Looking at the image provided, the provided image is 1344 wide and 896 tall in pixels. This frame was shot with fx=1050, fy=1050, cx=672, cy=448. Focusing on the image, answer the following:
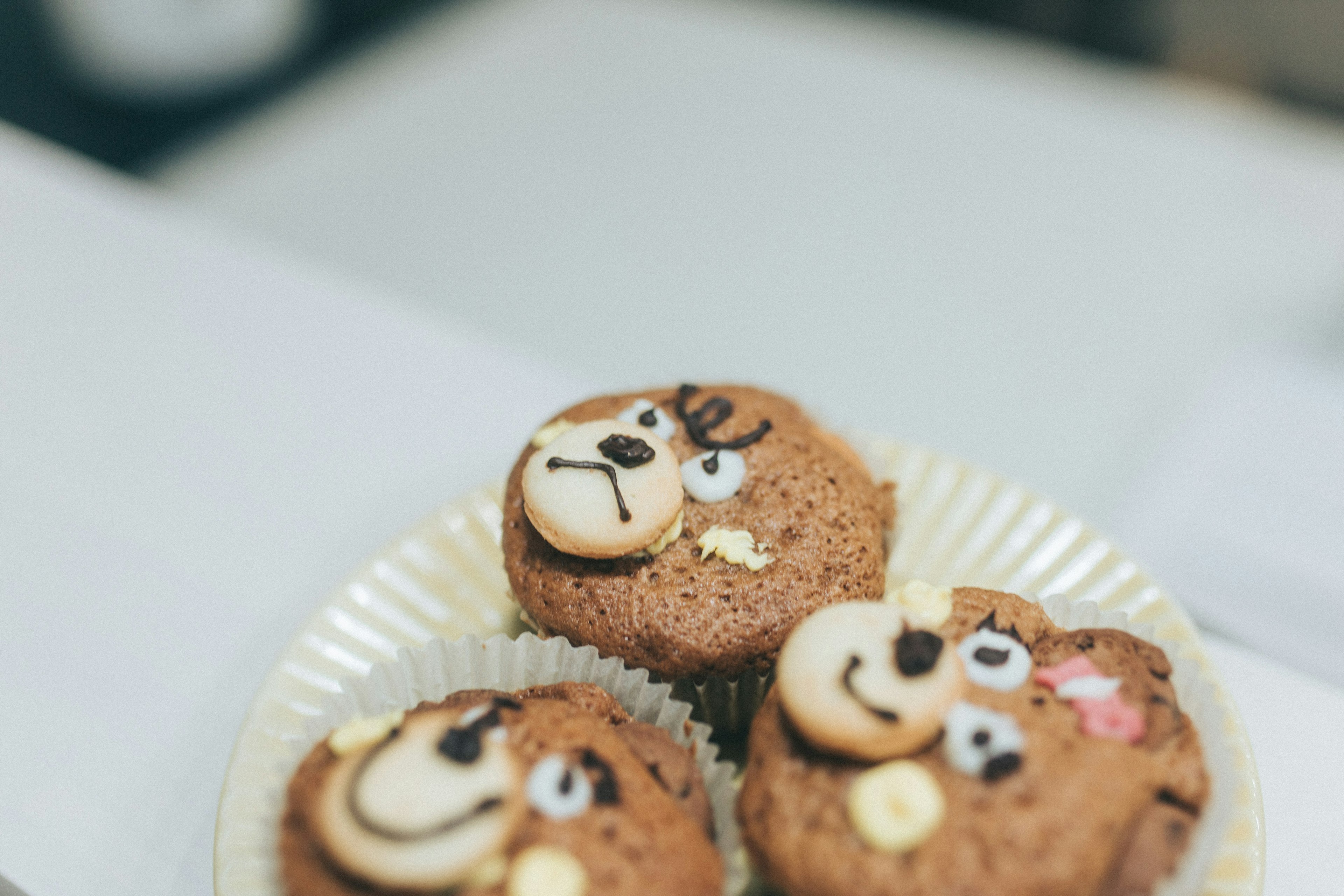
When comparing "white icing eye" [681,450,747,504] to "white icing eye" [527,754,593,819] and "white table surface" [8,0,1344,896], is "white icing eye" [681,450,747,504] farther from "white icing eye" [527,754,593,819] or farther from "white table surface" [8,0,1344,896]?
"white table surface" [8,0,1344,896]

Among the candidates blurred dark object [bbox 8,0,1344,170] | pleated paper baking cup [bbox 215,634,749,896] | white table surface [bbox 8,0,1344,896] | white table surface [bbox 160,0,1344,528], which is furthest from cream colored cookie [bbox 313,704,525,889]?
blurred dark object [bbox 8,0,1344,170]

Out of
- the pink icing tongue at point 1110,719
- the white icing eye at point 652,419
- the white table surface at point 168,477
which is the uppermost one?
the pink icing tongue at point 1110,719

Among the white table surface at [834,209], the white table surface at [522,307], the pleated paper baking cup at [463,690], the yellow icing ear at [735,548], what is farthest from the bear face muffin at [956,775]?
the white table surface at [834,209]

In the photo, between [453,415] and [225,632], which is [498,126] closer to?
[453,415]

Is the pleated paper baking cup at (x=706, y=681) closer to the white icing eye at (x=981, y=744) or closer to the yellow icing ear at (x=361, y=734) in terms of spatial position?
the yellow icing ear at (x=361, y=734)

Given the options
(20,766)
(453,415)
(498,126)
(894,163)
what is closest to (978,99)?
(894,163)

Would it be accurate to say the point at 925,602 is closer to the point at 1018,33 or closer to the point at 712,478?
the point at 712,478
